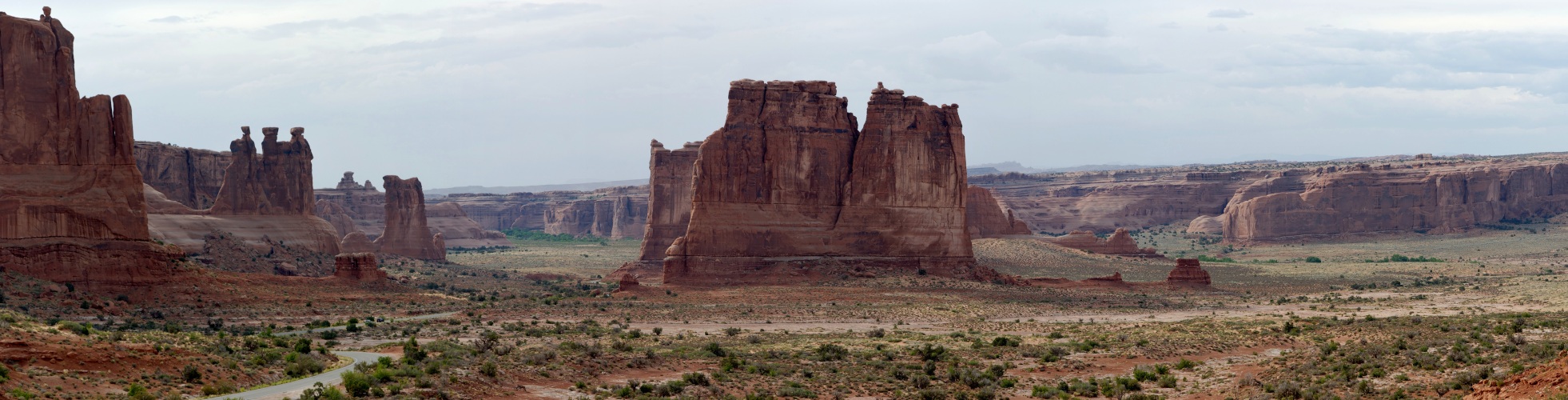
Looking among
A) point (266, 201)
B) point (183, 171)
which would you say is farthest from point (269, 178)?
point (183, 171)

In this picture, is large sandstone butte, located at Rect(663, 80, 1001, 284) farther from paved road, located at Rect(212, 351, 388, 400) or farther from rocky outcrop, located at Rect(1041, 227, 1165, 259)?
paved road, located at Rect(212, 351, 388, 400)

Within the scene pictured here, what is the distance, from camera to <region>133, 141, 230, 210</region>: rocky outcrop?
87.2 meters

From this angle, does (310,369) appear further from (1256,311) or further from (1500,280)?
(1500,280)

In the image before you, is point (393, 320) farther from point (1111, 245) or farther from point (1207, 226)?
point (1207, 226)

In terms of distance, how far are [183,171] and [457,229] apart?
6403 cm

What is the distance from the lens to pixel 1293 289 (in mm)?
76125

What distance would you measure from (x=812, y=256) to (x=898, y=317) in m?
13.6

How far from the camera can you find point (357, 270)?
64.0 metres

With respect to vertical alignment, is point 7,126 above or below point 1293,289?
above

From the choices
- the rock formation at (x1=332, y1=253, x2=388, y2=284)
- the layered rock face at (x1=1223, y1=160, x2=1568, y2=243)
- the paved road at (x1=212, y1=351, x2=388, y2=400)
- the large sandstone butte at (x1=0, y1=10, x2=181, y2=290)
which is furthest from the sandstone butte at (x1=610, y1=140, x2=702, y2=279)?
the paved road at (x1=212, y1=351, x2=388, y2=400)

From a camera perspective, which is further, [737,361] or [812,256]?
[812,256]

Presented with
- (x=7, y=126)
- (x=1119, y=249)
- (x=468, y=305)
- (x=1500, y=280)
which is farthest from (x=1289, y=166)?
(x=7, y=126)

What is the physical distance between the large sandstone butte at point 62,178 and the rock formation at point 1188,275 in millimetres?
46442

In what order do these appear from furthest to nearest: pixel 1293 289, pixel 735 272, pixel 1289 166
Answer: pixel 1289 166 < pixel 1293 289 < pixel 735 272
